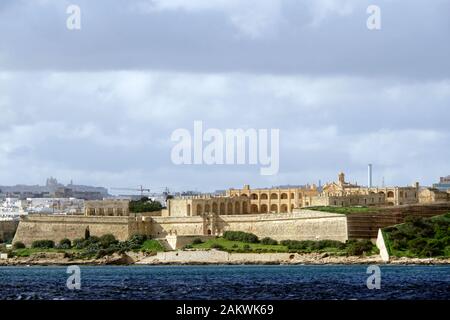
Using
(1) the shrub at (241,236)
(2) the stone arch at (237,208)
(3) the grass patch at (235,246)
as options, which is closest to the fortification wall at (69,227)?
(3) the grass patch at (235,246)

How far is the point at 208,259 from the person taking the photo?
112562mm

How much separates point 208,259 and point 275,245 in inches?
241

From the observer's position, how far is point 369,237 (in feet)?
367

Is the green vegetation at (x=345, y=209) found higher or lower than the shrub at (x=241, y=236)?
higher

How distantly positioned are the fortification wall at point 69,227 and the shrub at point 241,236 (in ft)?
33.8

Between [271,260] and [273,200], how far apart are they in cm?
2222

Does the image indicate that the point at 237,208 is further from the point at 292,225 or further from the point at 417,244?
the point at 417,244

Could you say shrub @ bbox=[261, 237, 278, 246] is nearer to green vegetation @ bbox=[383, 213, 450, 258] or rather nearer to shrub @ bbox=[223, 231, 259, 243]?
shrub @ bbox=[223, 231, 259, 243]

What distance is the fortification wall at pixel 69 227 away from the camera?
12475cm

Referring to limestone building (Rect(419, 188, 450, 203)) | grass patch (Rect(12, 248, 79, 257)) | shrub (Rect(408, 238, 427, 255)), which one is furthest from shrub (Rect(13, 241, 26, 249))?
shrub (Rect(408, 238, 427, 255))

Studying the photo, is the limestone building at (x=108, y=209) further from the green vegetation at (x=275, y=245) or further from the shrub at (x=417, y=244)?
the shrub at (x=417, y=244)
